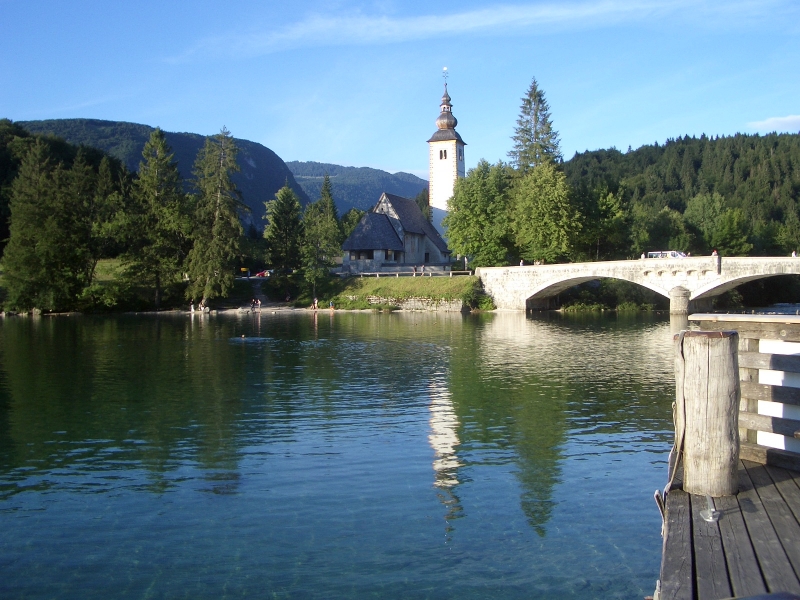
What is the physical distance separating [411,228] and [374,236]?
4.96 meters

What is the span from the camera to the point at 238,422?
54.1 feet

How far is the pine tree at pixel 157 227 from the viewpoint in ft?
200

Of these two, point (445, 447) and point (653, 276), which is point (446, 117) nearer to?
point (653, 276)

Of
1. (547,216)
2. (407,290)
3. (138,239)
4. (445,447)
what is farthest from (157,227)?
(445,447)

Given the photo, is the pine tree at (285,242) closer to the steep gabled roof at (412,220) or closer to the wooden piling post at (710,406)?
the steep gabled roof at (412,220)

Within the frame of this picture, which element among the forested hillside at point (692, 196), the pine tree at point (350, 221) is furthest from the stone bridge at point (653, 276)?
the pine tree at point (350, 221)

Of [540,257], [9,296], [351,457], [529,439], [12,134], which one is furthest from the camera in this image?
[12,134]

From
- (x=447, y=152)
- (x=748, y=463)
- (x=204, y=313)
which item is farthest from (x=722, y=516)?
(x=447, y=152)

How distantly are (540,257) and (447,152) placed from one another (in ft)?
64.8

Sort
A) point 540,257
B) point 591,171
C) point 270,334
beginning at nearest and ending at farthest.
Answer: point 270,334 < point 540,257 < point 591,171

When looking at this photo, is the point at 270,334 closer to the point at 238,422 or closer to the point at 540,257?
the point at 238,422

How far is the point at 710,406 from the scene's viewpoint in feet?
22.9

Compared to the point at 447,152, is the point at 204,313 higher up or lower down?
lower down

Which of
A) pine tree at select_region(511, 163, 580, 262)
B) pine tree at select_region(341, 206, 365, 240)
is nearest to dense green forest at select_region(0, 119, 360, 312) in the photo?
pine tree at select_region(511, 163, 580, 262)
